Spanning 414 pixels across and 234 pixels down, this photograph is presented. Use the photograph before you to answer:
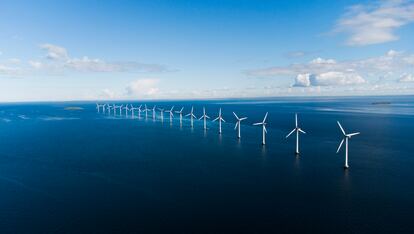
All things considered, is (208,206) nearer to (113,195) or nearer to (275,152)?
(113,195)

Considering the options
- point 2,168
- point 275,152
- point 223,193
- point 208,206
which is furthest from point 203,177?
point 2,168

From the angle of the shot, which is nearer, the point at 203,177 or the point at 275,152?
the point at 203,177

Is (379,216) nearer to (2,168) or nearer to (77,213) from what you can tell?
(77,213)

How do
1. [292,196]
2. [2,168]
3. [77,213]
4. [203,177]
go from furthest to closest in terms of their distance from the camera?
Result: [2,168] < [203,177] < [292,196] < [77,213]

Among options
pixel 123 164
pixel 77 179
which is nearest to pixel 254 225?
pixel 77 179

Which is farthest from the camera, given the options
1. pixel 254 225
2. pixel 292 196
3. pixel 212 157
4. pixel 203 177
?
pixel 212 157

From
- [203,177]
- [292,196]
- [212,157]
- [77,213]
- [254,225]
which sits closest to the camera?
[254,225]

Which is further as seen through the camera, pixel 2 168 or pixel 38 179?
pixel 2 168

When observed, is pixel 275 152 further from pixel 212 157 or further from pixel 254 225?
pixel 254 225
